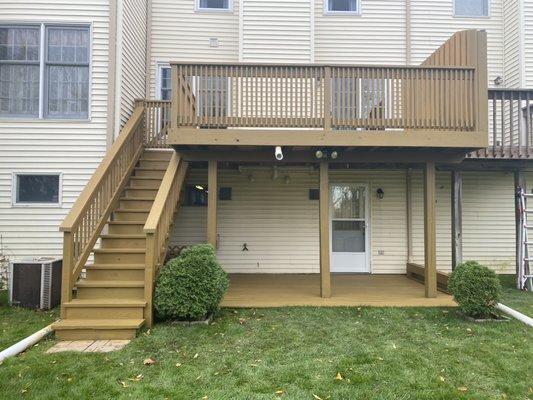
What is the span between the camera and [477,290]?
15.8 feet

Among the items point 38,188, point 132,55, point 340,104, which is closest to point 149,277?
point 38,188

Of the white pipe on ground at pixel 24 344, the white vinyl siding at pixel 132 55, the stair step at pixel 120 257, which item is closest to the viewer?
the white pipe on ground at pixel 24 344

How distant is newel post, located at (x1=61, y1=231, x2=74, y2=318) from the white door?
215 inches

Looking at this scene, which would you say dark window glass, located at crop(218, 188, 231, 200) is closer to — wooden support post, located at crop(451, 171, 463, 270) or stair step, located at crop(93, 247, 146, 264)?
stair step, located at crop(93, 247, 146, 264)

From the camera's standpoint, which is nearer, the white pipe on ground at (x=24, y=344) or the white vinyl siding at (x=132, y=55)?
the white pipe on ground at (x=24, y=344)

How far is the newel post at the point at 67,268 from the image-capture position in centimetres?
450

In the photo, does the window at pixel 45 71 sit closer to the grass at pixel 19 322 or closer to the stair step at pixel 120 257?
the stair step at pixel 120 257

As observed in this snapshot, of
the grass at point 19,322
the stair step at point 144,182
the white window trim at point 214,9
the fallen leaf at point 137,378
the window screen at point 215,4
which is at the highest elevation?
the window screen at point 215,4

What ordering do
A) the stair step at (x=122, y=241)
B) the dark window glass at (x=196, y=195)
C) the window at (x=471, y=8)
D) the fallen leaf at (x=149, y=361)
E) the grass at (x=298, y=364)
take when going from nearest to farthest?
the grass at (x=298, y=364)
the fallen leaf at (x=149, y=361)
the stair step at (x=122, y=241)
the dark window glass at (x=196, y=195)
the window at (x=471, y=8)

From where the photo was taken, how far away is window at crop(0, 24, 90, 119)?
20.8ft

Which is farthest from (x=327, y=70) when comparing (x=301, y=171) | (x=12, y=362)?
(x=12, y=362)

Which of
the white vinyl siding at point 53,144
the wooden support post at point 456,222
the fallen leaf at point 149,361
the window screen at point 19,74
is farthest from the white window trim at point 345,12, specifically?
the fallen leaf at point 149,361

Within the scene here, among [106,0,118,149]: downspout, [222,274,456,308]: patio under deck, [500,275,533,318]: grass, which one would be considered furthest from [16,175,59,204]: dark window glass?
[500,275,533,318]: grass

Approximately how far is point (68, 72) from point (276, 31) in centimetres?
432
